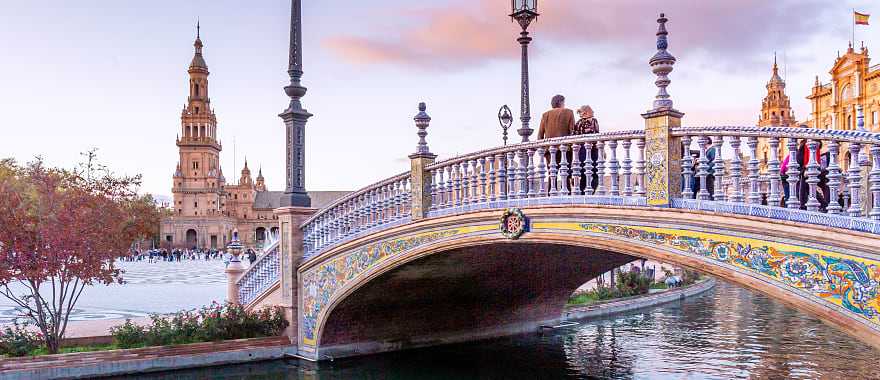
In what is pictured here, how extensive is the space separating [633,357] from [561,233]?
6308mm

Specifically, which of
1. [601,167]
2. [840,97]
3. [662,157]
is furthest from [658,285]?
[840,97]

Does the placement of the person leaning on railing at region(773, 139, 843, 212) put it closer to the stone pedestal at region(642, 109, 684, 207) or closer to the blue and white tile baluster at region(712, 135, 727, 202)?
the blue and white tile baluster at region(712, 135, 727, 202)

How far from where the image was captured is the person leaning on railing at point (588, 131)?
997 cm

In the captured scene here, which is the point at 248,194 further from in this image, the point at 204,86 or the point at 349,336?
the point at 349,336

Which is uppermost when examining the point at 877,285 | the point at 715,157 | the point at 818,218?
the point at 715,157

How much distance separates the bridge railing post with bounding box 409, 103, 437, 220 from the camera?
41.2 ft

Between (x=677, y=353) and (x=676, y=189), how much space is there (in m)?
7.87

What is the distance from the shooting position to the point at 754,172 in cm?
770

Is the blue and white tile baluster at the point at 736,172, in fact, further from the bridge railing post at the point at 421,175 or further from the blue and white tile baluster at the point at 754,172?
the bridge railing post at the point at 421,175


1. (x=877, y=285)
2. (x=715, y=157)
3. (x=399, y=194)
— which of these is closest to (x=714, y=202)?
(x=715, y=157)

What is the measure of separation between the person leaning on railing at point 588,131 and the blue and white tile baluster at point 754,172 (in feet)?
7.59

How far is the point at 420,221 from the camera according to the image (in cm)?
1251

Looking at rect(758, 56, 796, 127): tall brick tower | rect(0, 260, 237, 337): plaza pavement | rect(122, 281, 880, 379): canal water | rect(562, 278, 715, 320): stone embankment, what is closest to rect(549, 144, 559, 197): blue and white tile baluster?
rect(122, 281, 880, 379): canal water

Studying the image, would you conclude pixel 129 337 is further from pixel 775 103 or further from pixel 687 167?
pixel 775 103
